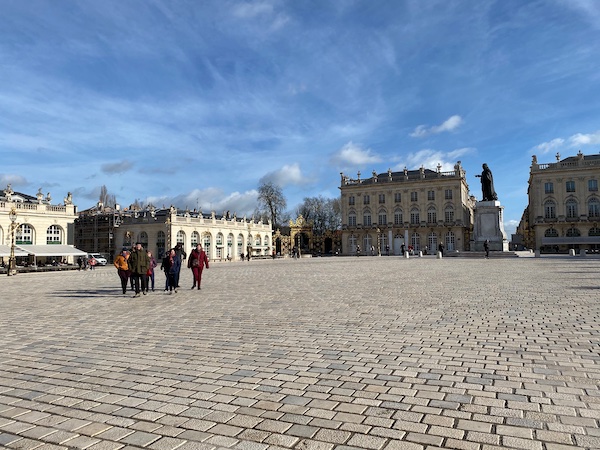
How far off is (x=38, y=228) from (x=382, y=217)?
5306cm

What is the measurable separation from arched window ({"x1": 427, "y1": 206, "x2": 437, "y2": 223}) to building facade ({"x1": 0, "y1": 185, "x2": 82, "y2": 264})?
2088 inches

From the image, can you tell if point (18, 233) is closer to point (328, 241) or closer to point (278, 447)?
point (278, 447)

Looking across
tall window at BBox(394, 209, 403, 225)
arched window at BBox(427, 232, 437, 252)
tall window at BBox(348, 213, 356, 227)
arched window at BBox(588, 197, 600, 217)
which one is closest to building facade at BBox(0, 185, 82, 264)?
tall window at BBox(348, 213, 356, 227)

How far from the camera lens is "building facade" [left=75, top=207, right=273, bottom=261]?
55812 millimetres

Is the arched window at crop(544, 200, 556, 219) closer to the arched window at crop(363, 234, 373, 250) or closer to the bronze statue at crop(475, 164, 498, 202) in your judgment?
the arched window at crop(363, 234, 373, 250)

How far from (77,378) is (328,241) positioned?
82.2 metres

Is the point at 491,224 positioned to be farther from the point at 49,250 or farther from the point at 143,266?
the point at 49,250

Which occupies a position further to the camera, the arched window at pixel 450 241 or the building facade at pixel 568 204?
the arched window at pixel 450 241

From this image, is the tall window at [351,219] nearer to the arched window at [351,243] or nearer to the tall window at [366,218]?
the tall window at [366,218]

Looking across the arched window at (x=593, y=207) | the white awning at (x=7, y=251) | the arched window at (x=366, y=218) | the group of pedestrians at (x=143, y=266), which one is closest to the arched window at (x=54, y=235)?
the white awning at (x=7, y=251)

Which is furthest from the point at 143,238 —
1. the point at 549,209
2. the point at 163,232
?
the point at 549,209

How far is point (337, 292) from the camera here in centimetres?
1288

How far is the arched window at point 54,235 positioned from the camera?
142 feet

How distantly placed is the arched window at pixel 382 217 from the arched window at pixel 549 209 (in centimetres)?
2450
